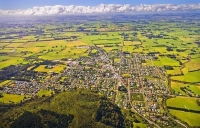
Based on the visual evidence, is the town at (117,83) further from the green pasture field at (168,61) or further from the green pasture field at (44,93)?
the green pasture field at (168,61)

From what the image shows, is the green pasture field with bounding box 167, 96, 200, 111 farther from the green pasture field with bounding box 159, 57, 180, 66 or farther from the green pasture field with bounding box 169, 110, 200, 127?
the green pasture field with bounding box 159, 57, 180, 66

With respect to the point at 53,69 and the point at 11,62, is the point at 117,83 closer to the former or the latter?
the point at 53,69

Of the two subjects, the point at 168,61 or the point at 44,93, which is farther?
the point at 168,61

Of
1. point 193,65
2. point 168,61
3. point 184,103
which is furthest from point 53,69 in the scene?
point 193,65

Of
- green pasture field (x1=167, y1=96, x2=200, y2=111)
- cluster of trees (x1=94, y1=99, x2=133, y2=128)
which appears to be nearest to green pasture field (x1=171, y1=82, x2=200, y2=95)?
green pasture field (x1=167, y1=96, x2=200, y2=111)

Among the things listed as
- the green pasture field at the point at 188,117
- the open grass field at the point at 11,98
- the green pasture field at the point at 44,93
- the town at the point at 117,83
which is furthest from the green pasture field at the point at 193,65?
the open grass field at the point at 11,98
